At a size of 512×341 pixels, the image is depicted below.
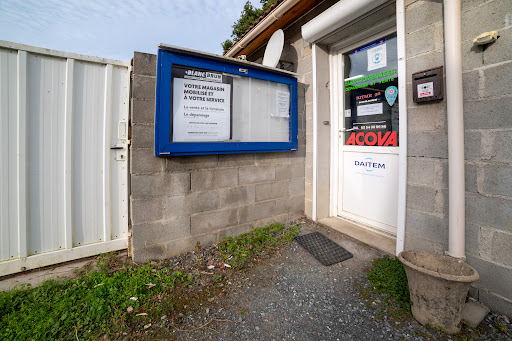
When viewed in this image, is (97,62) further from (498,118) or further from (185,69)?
(498,118)

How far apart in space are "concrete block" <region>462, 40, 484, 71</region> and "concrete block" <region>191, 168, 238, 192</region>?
256 centimetres

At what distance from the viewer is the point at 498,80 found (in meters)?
1.81

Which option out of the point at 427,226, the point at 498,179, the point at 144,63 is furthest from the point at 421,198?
the point at 144,63

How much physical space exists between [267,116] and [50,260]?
311 centimetres

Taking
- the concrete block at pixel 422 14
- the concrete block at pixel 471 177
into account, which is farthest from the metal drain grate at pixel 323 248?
the concrete block at pixel 422 14

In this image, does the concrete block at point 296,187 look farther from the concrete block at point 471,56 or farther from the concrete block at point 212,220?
the concrete block at point 471,56

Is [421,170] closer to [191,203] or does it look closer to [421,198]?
[421,198]

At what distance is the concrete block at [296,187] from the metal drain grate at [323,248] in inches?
28.9

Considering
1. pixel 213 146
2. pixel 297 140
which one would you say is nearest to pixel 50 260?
pixel 213 146

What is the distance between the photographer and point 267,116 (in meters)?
3.35

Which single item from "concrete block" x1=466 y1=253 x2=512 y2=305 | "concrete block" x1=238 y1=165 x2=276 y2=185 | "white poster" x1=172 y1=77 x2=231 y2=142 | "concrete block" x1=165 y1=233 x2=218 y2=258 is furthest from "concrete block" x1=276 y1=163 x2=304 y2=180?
"concrete block" x1=466 y1=253 x2=512 y2=305

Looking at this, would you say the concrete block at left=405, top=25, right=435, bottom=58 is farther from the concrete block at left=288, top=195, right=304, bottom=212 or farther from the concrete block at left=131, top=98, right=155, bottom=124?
the concrete block at left=131, top=98, right=155, bottom=124

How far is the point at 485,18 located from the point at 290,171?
2556 mm

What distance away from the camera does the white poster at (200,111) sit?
2.63 metres
